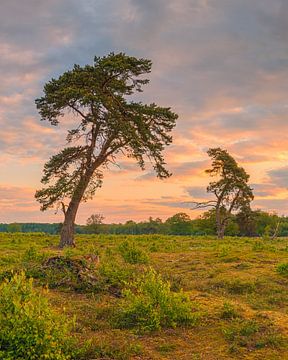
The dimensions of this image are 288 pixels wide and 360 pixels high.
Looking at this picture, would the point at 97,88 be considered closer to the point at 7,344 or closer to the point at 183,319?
the point at 183,319

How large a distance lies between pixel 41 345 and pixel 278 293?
836cm

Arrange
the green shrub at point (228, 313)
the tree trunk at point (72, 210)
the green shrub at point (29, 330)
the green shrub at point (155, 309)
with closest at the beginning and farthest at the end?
the green shrub at point (29, 330) → the green shrub at point (155, 309) → the green shrub at point (228, 313) → the tree trunk at point (72, 210)

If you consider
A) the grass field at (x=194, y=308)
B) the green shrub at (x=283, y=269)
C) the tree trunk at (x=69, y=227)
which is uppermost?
the tree trunk at (x=69, y=227)

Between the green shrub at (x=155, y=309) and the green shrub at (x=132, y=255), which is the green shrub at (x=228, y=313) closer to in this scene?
the green shrub at (x=155, y=309)

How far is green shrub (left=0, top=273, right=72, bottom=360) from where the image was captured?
631cm

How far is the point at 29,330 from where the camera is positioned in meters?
6.42

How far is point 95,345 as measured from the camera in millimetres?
7453

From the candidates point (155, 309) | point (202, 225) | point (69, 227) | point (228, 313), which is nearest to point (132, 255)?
point (228, 313)

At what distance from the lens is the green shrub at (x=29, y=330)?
631 cm

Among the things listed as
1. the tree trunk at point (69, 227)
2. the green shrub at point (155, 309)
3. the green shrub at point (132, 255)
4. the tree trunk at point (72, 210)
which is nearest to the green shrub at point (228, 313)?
the green shrub at point (155, 309)

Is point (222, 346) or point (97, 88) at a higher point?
point (97, 88)

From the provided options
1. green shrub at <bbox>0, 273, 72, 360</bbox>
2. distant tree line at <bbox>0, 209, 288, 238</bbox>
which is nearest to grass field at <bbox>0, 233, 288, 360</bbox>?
green shrub at <bbox>0, 273, 72, 360</bbox>

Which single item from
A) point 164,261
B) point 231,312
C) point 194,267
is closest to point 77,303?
point 231,312

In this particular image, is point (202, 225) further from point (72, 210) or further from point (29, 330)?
point (29, 330)
